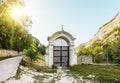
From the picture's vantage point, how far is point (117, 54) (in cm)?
3678

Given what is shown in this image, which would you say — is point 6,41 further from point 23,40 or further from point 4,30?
point 23,40

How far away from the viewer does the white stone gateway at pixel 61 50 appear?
86.6 ft

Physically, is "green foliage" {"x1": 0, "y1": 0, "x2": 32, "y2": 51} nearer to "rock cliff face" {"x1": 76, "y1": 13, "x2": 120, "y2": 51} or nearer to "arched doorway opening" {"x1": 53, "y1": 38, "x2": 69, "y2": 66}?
"arched doorway opening" {"x1": 53, "y1": 38, "x2": 69, "y2": 66}

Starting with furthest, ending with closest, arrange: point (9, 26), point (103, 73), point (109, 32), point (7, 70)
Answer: point (109, 32), point (9, 26), point (103, 73), point (7, 70)

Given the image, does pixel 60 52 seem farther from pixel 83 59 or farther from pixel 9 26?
pixel 9 26

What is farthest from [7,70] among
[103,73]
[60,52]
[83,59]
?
[83,59]

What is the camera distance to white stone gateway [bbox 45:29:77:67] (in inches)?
1039

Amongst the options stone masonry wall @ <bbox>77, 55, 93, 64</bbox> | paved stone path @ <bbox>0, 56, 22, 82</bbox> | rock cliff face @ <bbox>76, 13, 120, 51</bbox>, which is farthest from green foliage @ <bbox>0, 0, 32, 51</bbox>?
rock cliff face @ <bbox>76, 13, 120, 51</bbox>

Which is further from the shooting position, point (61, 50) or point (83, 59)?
point (83, 59)

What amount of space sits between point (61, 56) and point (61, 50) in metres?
0.68

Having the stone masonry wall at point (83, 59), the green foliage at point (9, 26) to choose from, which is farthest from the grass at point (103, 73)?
the green foliage at point (9, 26)

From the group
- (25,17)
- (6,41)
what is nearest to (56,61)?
(25,17)

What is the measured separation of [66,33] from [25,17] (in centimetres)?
1226

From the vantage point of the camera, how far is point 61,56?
27359mm
